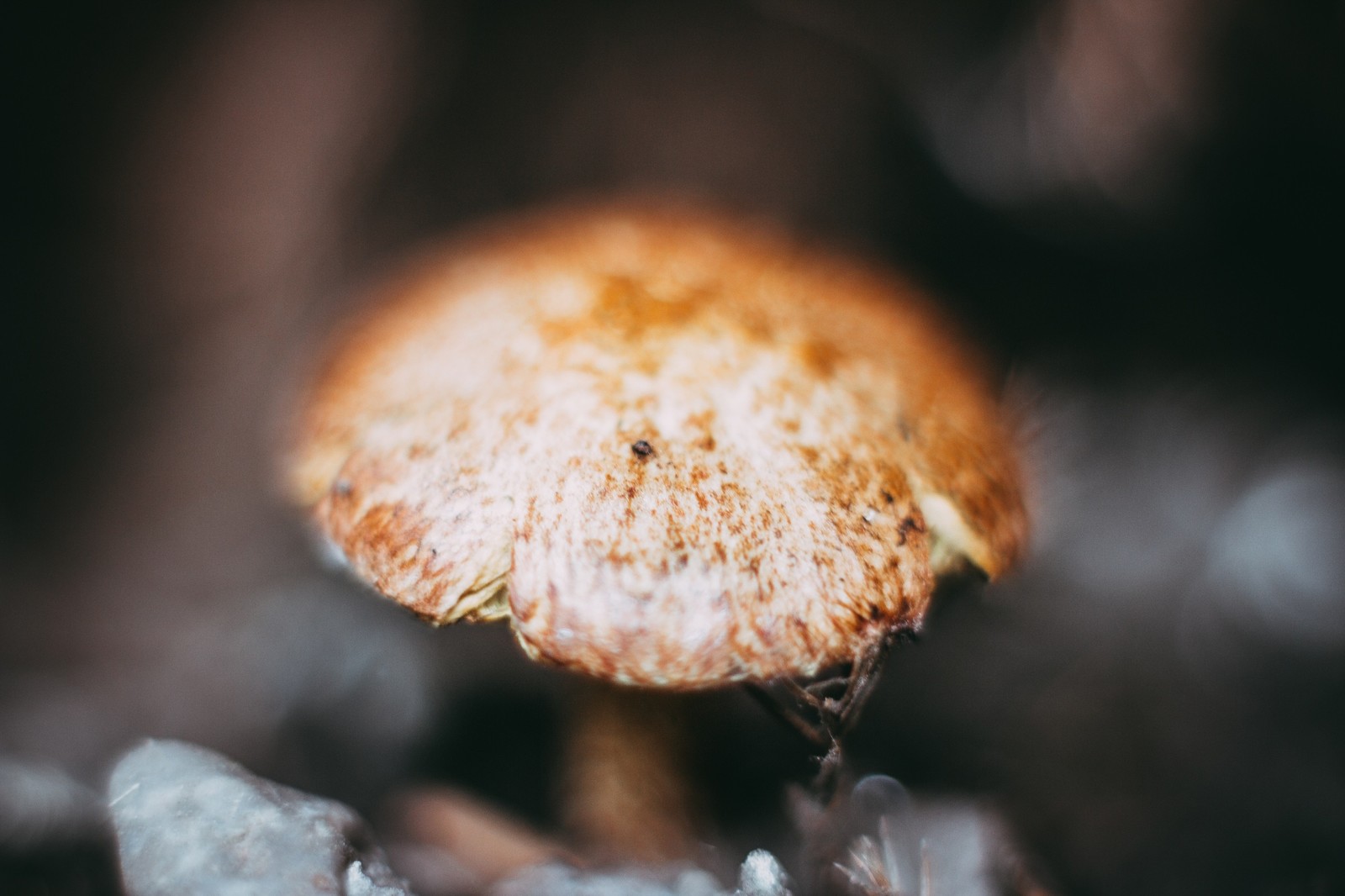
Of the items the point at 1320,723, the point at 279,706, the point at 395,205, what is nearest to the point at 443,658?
the point at 279,706

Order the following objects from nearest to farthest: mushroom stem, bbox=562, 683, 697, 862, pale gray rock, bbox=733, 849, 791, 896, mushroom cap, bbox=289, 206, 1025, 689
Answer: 1. mushroom cap, bbox=289, 206, 1025, 689
2. pale gray rock, bbox=733, 849, 791, 896
3. mushroom stem, bbox=562, 683, 697, 862

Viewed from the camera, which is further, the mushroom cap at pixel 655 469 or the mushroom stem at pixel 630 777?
the mushroom stem at pixel 630 777

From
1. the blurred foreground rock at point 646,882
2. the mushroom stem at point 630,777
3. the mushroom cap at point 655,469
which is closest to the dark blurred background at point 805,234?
the mushroom stem at point 630,777

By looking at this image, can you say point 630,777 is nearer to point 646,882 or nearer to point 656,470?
point 646,882

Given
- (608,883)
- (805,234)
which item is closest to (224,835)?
(608,883)

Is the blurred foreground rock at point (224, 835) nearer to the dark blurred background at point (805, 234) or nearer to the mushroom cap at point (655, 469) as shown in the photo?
the mushroom cap at point (655, 469)

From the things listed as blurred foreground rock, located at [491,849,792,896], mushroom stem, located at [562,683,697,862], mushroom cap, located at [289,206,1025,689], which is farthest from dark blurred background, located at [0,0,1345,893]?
mushroom cap, located at [289,206,1025,689]

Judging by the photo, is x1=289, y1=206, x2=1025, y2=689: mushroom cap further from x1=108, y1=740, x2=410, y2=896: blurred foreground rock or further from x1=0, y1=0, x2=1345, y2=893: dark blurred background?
x1=0, y1=0, x2=1345, y2=893: dark blurred background
